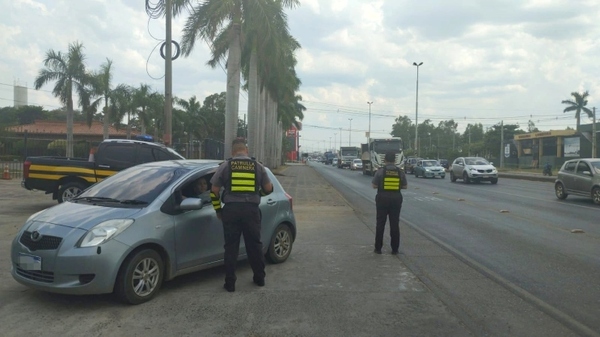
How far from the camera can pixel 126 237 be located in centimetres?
559

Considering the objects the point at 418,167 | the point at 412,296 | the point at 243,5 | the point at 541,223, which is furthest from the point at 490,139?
the point at 412,296

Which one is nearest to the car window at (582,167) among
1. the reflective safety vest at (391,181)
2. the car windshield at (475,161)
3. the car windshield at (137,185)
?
the reflective safety vest at (391,181)

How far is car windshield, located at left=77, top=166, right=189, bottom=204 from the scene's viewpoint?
20.9ft

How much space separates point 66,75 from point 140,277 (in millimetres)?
35003

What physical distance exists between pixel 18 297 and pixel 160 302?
5.31ft

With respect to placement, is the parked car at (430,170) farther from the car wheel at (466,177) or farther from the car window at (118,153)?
the car window at (118,153)

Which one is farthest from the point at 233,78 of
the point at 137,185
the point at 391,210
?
the point at 137,185

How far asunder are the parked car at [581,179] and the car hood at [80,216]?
16.3 metres

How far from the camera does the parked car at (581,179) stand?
17500 millimetres

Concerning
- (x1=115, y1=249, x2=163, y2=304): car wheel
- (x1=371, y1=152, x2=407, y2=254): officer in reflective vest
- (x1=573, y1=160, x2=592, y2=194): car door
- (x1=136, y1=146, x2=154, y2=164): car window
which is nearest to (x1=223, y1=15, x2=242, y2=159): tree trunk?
(x1=136, y1=146, x2=154, y2=164): car window

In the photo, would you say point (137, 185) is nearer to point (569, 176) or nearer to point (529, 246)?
point (529, 246)

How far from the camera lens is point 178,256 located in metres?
6.18

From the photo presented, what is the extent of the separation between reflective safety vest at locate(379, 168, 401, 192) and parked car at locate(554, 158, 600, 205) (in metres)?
11.9

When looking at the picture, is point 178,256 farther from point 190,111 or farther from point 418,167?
point 190,111
